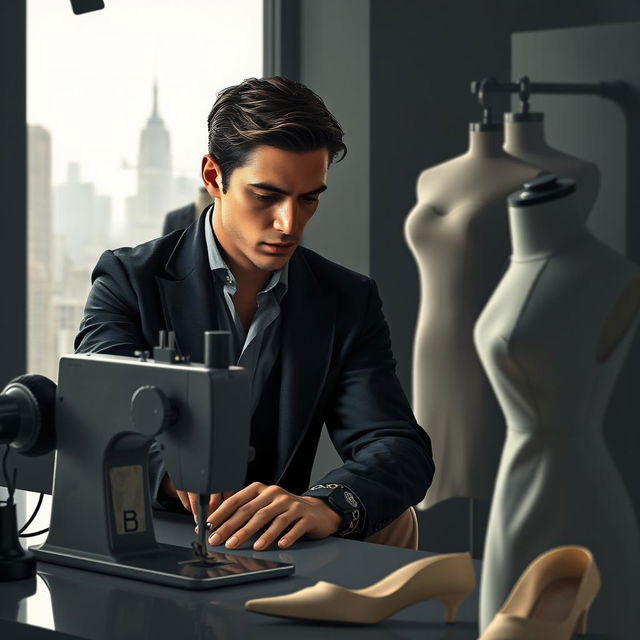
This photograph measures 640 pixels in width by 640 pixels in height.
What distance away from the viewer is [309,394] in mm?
2338

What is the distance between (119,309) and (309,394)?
0.38m

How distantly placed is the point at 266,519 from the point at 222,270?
75cm

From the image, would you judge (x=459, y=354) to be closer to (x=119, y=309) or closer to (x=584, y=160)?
(x=584, y=160)

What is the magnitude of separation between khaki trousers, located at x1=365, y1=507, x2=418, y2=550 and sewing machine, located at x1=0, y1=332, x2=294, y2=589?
0.53 m

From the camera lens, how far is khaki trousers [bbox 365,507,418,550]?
82.7 inches

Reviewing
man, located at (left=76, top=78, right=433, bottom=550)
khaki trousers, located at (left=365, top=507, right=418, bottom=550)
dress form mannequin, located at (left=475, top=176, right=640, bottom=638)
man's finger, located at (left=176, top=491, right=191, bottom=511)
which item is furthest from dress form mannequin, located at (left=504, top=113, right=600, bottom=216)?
dress form mannequin, located at (left=475, top=176, right=640, bottom=638)

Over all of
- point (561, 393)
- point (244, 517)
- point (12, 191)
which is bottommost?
point (244, 517)

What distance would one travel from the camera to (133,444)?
1.59 metres

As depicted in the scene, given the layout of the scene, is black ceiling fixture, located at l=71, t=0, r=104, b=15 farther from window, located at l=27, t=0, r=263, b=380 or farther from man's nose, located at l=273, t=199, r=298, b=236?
window, located at l=27, t=0, r=263, b=380

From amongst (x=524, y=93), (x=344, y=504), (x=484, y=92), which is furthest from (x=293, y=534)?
(x=484, y=92)

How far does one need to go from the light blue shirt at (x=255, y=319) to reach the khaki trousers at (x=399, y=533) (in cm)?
39

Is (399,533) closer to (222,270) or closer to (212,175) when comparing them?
(222,270)

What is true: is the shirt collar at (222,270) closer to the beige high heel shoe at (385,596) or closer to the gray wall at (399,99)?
the beige high heel shoe at (385,596)

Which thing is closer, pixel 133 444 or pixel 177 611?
pixel 177 611
